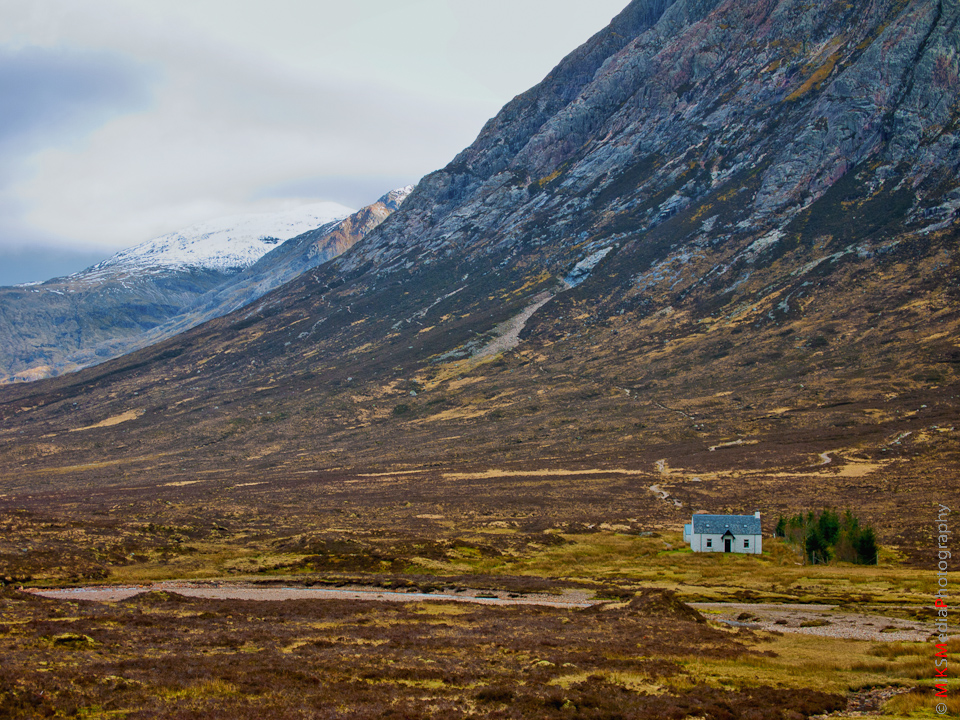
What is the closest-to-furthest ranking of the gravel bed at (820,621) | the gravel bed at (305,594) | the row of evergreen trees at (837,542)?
1. the gravel bed at (820,621)
2. the gravel bed at (305,594)
3. the row of evergreen trees at (837,542)

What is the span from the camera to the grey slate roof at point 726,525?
227 feet

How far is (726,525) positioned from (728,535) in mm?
993

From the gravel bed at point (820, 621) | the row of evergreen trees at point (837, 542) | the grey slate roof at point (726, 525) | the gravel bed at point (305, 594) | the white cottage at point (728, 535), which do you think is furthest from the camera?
the grey slate roof at point (726, 525)

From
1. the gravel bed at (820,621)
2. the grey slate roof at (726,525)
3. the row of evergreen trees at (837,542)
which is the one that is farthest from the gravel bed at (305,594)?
the row of evergreen trees at (837,542)

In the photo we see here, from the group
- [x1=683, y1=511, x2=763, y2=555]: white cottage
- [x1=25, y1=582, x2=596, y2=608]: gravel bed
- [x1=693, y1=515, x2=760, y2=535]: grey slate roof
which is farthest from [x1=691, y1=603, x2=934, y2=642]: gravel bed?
[x1=693, y1=515, x2=760, y2=535]: grey slate roof

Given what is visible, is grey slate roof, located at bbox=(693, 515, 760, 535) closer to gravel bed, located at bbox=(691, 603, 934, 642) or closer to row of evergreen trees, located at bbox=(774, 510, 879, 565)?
row of evergreen trees, located at bbox=(774, 510, 879, 565)

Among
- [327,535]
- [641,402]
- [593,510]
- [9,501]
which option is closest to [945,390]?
[641,402]

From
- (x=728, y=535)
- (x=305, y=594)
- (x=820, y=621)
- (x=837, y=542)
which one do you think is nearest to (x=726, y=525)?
(x=728, y=535)

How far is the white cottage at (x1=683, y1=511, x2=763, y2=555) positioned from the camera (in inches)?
2717

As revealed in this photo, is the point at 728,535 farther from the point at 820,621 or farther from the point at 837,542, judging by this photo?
the point at 820,621

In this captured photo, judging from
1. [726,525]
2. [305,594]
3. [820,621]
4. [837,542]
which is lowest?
[837,542]

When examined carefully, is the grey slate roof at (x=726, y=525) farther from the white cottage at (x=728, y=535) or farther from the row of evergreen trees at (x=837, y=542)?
the row of evergreen trees at (x=837, y=542)

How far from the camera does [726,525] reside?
6962 cm

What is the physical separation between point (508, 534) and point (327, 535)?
20189mm
